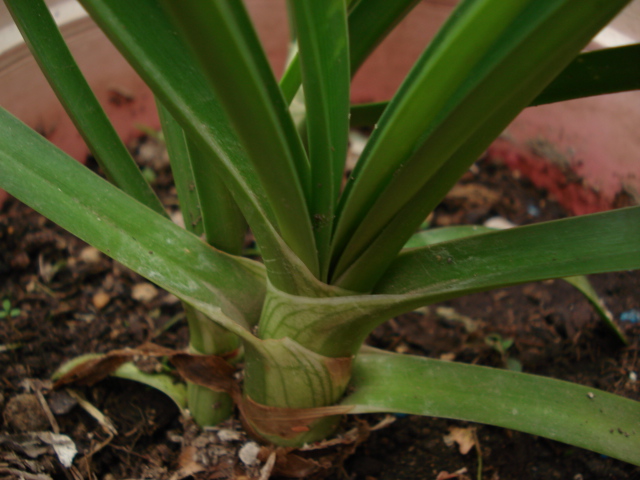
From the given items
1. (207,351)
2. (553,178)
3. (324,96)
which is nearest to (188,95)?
(324,96)

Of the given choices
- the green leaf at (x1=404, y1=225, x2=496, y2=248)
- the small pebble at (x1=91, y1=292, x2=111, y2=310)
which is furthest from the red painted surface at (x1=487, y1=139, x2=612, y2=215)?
the small pebble at (x1=91, y1=292, x2=111, y2=310)

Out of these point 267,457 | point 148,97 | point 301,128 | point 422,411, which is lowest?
point 267,457

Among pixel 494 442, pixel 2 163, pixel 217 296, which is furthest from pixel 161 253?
pixel 494 442

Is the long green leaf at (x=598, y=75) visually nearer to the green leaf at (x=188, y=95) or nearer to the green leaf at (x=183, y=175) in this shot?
the green leaf at (x=188, y=95)

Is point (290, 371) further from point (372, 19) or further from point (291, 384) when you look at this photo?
point (372, 19)

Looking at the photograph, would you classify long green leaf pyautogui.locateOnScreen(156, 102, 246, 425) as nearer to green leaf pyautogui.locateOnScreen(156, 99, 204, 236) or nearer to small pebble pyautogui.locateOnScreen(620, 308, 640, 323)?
green leaf pyautogui.locateOnScreen(156, 99, 204, 236)

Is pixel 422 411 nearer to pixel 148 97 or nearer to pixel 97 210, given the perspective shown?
pixel 97 210
